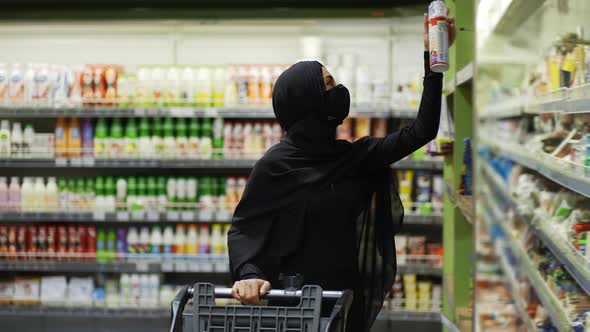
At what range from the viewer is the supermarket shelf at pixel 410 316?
506cm

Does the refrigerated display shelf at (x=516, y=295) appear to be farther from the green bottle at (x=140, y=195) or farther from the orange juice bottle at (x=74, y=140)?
the orange juice bottle at (x=74, y=140)

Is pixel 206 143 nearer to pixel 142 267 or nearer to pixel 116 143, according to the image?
pixel 116 143

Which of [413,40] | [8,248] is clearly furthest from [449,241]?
[8,248]

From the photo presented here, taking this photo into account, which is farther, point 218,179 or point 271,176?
point 218,179

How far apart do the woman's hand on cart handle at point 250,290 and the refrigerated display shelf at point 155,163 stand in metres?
2.69

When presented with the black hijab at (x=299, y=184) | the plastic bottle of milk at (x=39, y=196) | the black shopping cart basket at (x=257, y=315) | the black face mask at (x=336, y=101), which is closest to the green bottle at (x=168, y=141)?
the plastic bottle of milk at (x=39, y=196)

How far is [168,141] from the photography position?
17.2 ft

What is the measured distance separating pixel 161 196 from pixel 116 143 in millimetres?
454

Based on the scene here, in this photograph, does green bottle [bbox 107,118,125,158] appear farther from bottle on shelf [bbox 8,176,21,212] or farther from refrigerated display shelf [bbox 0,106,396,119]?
bottle on shelf [bbox 8,176,21,212]

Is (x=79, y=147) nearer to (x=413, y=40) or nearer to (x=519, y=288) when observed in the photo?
(x=413, y=40)

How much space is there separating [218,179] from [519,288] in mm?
2042

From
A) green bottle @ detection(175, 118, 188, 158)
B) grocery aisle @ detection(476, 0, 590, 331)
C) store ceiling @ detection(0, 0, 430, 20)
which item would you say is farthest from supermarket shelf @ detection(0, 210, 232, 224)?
grocery aisle @ detection(476, 0, 590, 331)

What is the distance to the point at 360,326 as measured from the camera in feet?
8.59

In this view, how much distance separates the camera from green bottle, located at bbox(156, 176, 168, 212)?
527 cm
